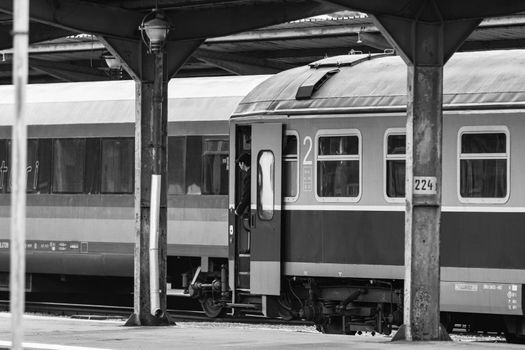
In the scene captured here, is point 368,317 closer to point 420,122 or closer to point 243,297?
point 243,297

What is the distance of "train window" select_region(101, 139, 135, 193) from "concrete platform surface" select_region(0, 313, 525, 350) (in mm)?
6325

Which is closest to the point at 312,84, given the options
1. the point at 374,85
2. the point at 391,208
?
the point at 374,85

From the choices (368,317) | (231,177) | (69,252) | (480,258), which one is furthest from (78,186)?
(480,258)

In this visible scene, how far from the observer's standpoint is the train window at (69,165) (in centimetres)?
2269

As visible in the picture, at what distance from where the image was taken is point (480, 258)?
15.1m

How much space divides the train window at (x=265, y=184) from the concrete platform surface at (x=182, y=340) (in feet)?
5.79

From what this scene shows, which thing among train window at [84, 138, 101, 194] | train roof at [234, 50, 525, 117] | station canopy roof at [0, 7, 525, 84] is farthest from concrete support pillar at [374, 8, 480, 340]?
station canopy roof at [0, 7, 525, 84]

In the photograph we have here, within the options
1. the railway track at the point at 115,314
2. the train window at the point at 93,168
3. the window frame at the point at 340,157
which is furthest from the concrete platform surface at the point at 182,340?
the train window at the point at 93,168

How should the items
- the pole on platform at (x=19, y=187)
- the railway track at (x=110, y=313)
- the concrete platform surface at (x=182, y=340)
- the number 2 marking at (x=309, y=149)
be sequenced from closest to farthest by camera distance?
the pole on platform at (x=19, y=187) < the concrete platform surface at (x=182, y=340) < the number 2 marking at (x=309, y=149) < the railway track at (x=110, y=313)

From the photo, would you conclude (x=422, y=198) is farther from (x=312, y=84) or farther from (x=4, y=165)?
(x=4, y=165)

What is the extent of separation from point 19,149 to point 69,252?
16.9 m

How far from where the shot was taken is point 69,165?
22.8 meters

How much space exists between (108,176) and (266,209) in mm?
6416

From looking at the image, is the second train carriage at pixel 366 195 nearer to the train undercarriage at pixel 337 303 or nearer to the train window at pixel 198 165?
the train undercarriage at pixel 337 303
